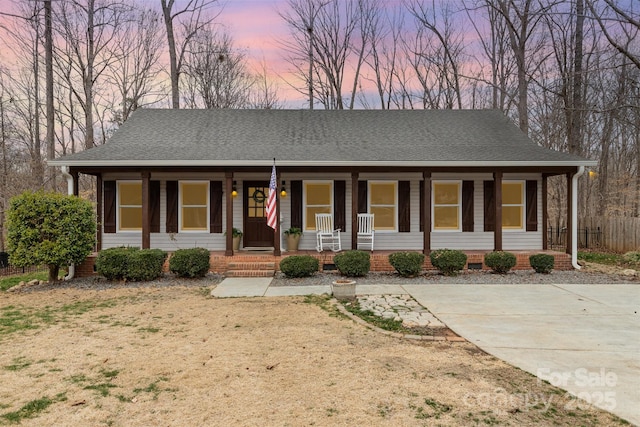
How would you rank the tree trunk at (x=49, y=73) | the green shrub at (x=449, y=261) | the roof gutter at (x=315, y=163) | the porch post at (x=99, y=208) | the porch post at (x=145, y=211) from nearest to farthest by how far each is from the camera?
the green shrub at (x=449, y=261) < the roof gutter at (x=315, y=163) < the porch post at (x=145, y=211) < the porch post at (x=99, y=208) < the tree trunk at (x=49, y=73)

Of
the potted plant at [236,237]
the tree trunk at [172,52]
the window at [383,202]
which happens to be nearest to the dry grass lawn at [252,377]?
the potted plant at [236,237]

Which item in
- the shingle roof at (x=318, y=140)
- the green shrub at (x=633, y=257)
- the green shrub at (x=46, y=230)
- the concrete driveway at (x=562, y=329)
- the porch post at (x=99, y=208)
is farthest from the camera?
the green shrub at (x=633, y=257)

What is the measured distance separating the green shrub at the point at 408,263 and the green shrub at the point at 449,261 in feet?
1.45

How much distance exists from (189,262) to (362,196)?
4957 mm

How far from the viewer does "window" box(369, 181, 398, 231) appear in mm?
11070

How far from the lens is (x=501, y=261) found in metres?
9.27

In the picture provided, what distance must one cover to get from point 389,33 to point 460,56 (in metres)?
4.25

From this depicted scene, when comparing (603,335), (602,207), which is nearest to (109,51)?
(603,335)

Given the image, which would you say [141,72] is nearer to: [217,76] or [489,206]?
[217,76]

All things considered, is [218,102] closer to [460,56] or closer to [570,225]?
[460,56]

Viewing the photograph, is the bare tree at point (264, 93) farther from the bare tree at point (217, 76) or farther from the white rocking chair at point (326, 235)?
the white rocking chair at point (326, 235)

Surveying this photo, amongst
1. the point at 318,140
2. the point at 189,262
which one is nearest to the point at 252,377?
the point at 189,262

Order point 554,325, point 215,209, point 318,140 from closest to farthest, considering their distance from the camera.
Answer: point 554,325 < point 215,209 < point 318,140

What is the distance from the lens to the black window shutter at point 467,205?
36.1 feet
